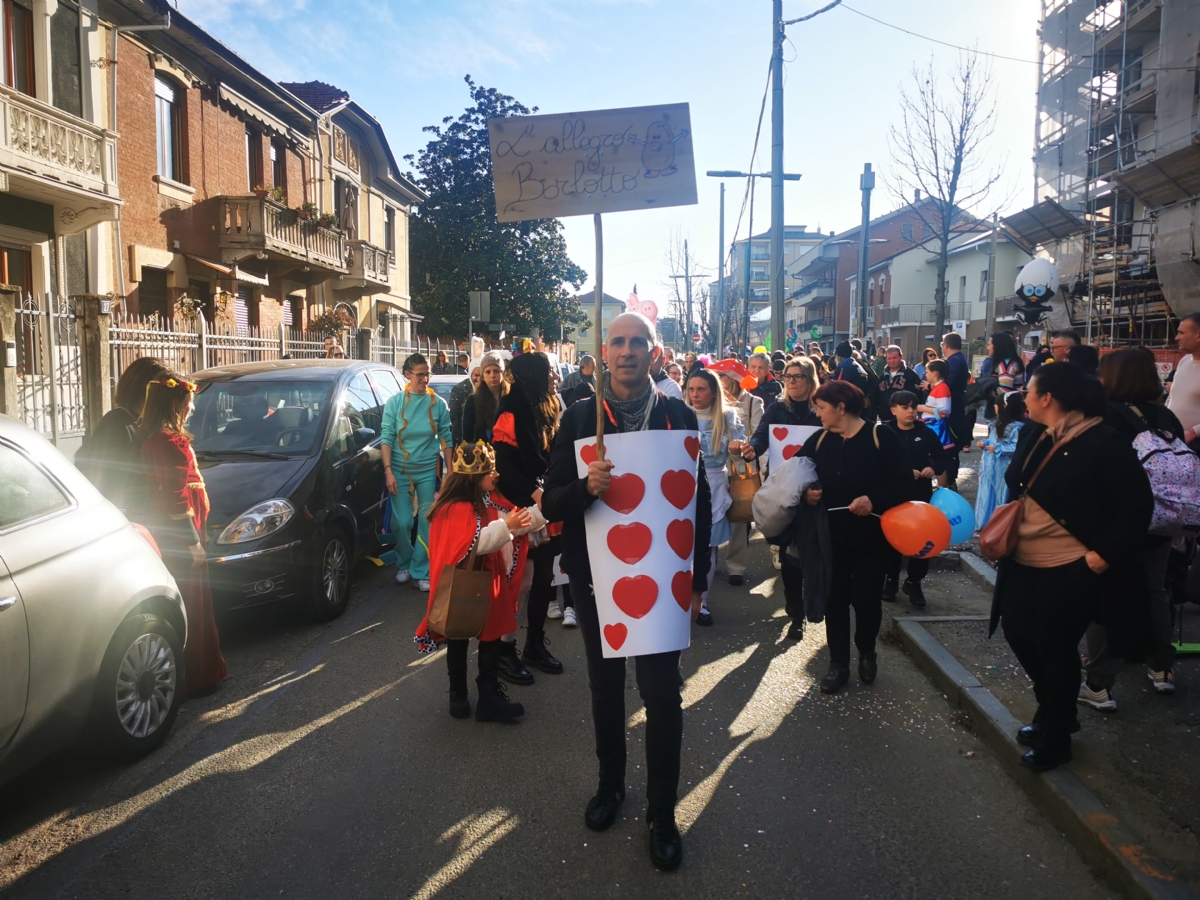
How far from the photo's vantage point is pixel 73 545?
3.58 metres

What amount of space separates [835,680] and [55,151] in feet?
47.3

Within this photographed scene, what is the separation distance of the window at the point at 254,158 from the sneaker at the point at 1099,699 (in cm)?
2173

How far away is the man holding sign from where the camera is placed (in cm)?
307

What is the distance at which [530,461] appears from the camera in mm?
4863

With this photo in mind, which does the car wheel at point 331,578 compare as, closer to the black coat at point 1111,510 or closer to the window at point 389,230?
the black coat at point 1111,510

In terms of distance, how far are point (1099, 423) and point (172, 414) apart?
467cm

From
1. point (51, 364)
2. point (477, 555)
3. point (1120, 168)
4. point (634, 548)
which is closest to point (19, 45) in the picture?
point (51, 364)

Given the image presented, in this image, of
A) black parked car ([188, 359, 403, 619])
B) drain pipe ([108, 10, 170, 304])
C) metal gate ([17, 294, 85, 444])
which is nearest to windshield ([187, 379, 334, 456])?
black parked car ([188, 359, 403, 619])

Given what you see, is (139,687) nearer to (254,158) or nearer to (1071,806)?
(1071,806)

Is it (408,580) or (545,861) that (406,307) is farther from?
(545,861)

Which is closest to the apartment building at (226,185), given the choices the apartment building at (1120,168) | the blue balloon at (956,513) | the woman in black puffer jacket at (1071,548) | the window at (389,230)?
the window at (389,230)

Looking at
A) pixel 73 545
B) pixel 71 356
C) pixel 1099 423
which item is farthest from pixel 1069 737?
pixel 71 356

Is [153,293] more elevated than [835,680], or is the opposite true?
[153,293]

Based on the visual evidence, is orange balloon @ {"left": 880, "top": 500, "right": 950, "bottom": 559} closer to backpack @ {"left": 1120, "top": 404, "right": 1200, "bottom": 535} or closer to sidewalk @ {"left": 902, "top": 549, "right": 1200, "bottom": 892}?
sidewalk @ {"left": 902, "top": 549, "right": 1200, "bottom": 892}
